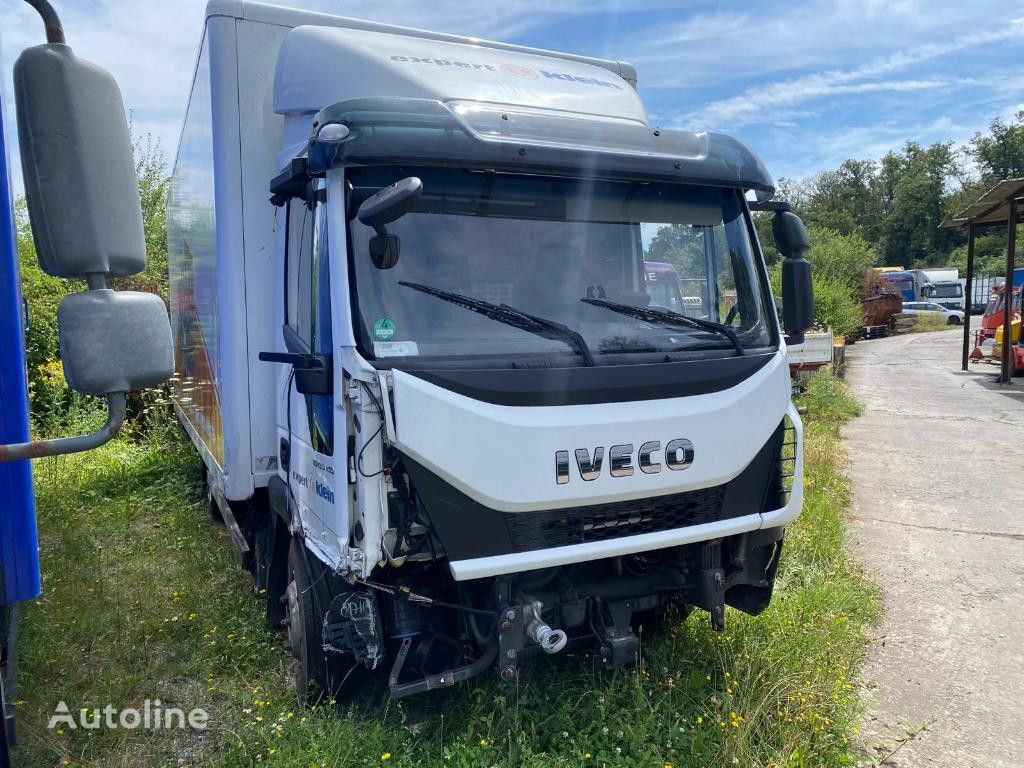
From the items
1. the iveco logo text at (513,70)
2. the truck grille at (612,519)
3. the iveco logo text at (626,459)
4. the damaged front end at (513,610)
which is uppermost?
the iveco logo text at (513,70)

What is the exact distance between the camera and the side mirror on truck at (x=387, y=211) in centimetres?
277

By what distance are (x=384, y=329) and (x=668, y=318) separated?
4.20 feet

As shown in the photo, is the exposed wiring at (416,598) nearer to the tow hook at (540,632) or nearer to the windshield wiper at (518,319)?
the tow hook at (540,632)

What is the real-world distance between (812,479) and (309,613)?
5617 millimetres

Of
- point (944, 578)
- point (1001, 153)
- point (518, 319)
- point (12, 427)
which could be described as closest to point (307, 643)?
point (12, 427)

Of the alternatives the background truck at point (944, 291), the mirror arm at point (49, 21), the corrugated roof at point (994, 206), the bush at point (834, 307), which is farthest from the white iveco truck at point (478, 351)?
the background truck at point (944, 291)

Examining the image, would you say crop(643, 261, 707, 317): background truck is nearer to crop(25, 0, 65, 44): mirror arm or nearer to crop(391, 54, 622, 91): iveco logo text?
crop(391, 54, 622, 91): iveco logo text

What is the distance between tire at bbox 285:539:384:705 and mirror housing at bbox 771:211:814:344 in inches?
105

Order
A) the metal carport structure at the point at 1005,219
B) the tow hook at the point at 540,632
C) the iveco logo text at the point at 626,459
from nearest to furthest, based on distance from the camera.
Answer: the iveco logo text at the point at 626,459, the tow hook at the point at 540,632, the metal carport structure at the point at 1005,219

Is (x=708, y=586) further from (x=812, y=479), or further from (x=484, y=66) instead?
(x=812, y=479)

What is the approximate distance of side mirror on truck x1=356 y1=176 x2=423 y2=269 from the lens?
2.77 metres

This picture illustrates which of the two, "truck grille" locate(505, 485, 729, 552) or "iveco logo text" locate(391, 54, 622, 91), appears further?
"iveco logo text" locate(391, 54, 622, 91)

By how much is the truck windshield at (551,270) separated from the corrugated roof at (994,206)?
38.8 ft

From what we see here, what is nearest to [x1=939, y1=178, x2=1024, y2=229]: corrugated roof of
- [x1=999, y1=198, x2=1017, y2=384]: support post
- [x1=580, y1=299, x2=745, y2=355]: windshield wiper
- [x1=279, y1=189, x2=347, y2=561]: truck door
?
[x1=999, y1=198, x2=1017, y2=384]: support post
